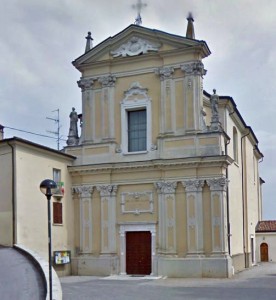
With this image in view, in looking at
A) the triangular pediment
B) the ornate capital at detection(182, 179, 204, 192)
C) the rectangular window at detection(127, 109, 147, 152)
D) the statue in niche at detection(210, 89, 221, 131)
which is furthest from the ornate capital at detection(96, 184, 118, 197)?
the triangular pediment

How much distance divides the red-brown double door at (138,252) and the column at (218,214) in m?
3.34

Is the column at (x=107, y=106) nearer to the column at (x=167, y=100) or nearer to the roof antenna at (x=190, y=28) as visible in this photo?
the column at (x=167, y=100)

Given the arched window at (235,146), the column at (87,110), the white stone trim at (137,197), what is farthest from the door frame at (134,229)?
the arched window at (235,146)

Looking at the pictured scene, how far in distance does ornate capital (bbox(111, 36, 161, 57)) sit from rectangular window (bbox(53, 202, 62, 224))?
8113 mm

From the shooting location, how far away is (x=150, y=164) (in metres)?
27.0

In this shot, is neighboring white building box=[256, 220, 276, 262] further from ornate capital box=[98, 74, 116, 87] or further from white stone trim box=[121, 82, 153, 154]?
ornate capital box=[98, 74, 116, 87]

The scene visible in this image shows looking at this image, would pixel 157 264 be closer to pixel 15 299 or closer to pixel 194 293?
pixel 194 293

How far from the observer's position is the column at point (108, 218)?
27.4m

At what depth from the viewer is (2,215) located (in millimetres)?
24031

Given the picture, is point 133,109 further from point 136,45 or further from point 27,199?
point 27,199

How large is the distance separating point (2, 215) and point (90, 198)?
5.42 meters

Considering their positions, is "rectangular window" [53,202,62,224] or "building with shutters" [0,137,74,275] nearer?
"building with shutters" [0,137,74,275]

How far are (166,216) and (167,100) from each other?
5.61m

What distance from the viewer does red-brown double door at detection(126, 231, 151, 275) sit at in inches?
1059
